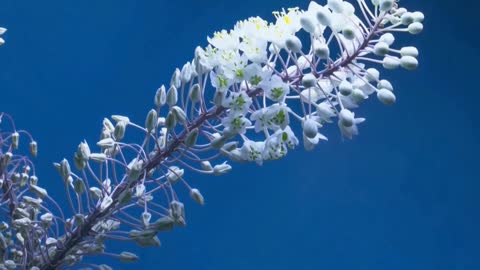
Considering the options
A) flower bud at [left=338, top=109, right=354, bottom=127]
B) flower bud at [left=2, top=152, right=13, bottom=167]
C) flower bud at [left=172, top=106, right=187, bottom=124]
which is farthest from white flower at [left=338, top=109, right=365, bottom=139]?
flower bud at [left=2, top=152, right=13, bottom=167]

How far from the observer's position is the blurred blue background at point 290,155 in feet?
4.21

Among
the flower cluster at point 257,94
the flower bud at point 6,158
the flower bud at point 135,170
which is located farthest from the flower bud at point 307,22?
the flower bud at point 6,158

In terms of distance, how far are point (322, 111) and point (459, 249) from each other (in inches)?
30.8

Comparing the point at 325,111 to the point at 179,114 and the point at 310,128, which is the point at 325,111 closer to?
the point at 310,128

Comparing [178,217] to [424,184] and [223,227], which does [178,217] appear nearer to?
[223,227]

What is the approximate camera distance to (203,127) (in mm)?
910

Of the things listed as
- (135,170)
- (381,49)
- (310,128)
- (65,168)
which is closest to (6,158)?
(65,168)

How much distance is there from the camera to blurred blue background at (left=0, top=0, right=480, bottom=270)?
128 cm

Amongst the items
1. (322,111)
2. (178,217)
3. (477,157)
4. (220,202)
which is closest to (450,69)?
(477,157)

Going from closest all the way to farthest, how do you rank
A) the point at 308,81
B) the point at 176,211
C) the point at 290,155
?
the point at 308,81 → the point at 176,211 → the point at 290,155

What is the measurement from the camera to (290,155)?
55.2 inches

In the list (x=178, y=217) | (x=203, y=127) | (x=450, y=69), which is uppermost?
(x=450, y=69)

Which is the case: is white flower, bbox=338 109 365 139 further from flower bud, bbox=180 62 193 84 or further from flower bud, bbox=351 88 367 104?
flower bud, bbox=180 62 193 84

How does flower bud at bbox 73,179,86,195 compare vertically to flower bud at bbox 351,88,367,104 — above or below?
A: below
